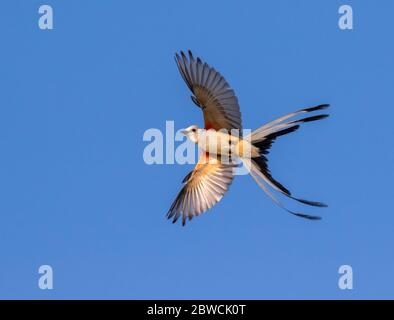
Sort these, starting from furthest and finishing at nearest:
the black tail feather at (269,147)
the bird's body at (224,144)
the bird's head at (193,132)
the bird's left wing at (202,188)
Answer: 1. the bird's left wing at (202,188)
2. the bird's head at (193,132)
3. the bird's body at (224,144)
4. the black tail feather at (269,147)

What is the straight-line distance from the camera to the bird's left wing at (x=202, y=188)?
723 cm

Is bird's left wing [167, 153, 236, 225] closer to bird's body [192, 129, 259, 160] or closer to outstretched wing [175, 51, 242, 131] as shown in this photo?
bird's body [192, 129, 259, 160]

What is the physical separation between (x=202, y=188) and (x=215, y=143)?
0.61m

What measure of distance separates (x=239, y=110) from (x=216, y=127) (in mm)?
340

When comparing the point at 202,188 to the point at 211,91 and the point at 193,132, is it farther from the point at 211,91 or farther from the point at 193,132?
the point at 211,91

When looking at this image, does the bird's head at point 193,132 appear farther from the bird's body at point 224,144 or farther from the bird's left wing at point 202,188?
the bird's left wing at point 202,188

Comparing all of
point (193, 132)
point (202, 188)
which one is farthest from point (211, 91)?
point (202, 188)

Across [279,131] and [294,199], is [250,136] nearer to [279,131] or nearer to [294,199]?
[279,131]

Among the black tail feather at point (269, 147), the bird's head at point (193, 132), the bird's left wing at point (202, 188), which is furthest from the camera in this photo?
the bird's left wing at point (202, 188)

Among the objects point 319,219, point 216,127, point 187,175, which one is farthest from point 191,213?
point 319,219

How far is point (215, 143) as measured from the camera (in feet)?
23.2

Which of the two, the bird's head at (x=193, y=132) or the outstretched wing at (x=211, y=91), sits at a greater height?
the outstretched wing at (x=211, y=91)

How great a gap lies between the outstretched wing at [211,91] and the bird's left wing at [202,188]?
523 mm

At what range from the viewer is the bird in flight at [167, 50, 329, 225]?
6.72 m
